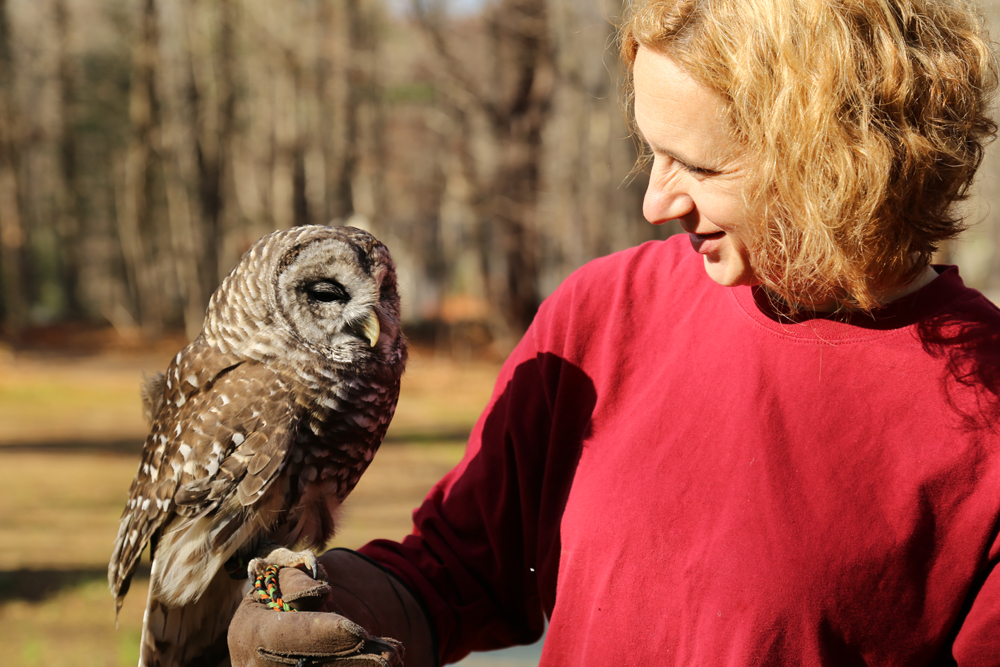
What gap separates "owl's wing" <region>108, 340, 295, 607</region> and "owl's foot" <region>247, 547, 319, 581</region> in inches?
6.7

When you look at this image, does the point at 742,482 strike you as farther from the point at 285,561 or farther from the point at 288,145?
the point at 288,145

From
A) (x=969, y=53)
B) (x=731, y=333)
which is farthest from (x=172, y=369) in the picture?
(x=969, y=53)

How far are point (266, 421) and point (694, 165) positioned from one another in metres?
1.23

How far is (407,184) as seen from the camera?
92.4 ft

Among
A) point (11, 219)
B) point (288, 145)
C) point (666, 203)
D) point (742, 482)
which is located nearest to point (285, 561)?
point (742, 482)

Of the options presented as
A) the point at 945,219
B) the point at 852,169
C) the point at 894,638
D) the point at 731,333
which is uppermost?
the point at 852,169

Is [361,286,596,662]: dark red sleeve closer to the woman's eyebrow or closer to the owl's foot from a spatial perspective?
the owl's foot

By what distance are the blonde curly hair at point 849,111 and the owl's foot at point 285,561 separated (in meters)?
1.16

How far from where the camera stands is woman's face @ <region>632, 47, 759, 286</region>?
1.55 meters

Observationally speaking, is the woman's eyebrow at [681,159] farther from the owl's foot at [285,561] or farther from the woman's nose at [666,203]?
the owl's foot at [285,561]

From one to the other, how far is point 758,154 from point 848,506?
2.20ft

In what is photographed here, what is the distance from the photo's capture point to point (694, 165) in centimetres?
159

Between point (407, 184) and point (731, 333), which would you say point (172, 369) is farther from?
point (407, 184)

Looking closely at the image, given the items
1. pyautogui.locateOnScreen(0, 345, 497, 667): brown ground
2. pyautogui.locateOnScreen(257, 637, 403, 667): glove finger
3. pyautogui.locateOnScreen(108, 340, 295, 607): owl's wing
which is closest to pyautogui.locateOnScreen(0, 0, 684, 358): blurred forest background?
pyautogui.locateOnScreen(0, 345, 497, 667): brown ground
